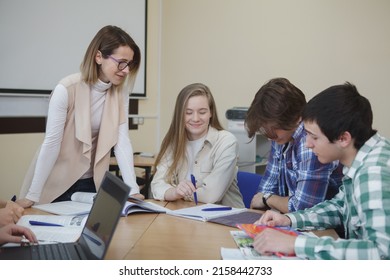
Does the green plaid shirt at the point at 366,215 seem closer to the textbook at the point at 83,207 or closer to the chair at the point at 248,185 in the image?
the textbook at the point at 83,207

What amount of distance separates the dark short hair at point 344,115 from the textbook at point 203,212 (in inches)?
21.9

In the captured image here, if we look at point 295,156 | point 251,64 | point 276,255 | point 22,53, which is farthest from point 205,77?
point 276,255

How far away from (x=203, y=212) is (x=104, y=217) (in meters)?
0.63

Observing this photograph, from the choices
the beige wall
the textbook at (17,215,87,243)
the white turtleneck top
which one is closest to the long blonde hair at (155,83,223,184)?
the white turtleneck top

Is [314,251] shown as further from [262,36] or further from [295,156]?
[262,36]

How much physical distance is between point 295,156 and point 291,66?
2617 mm

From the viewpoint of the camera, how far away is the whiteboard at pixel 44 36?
299 cm

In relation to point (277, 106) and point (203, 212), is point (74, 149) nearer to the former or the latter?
point (203, 212)

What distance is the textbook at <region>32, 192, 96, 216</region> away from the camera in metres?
1.60

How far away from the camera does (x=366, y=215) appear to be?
1.05 metres

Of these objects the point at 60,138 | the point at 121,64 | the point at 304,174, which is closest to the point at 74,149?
the point at 60,138

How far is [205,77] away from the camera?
4.55 meters

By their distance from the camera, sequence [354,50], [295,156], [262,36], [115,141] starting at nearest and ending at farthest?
[295,156]
[115,141]
[354,50]
[262,36]

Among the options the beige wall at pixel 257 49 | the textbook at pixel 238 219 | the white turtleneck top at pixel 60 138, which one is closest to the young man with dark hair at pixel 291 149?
the textbook at pixel 238 219
